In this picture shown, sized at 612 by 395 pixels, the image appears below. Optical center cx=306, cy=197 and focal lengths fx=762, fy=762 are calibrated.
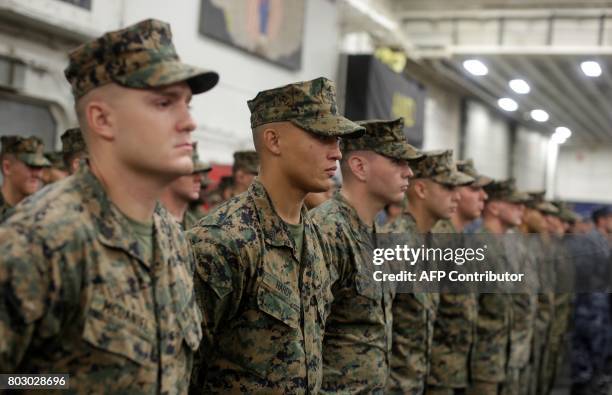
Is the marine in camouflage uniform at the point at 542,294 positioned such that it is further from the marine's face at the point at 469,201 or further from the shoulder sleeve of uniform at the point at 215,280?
the shoulder sleeve of uniform at the point at 215,280

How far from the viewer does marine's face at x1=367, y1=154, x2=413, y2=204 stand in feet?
11.3

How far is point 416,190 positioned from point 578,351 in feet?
12.9

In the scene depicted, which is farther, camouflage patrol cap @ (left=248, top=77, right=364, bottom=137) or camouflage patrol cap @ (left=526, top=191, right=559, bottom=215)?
camouflage patrol cap @ (left=526, top=191, right=559, bottom=215)

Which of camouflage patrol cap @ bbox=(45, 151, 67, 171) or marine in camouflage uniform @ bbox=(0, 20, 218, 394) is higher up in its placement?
camouflage patrol cap @ bbox=(45, 151, 67, 171)

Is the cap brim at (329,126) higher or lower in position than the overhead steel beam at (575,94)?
lower

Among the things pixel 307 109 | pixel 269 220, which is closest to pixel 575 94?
pixel 307 109

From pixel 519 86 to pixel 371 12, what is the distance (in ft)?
15.9

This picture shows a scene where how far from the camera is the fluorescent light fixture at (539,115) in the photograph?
17.7 metres

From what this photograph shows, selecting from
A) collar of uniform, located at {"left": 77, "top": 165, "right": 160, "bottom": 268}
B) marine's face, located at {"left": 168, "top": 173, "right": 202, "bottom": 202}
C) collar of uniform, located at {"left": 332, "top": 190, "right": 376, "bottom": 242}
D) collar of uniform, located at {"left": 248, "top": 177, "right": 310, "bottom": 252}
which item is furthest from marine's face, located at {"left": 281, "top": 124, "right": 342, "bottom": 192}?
marine's face, located at {"left": 168, "top": 173, "right": 202, "bottom": 202}

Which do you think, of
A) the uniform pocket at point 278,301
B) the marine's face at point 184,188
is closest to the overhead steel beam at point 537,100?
the marine's face at point 184,188

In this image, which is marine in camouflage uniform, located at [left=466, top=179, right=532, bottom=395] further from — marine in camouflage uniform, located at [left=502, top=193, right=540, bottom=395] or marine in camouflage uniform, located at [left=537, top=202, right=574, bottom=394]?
marine in camouflage uniform, located at [left=537, top=202, right=574, bottom=394]

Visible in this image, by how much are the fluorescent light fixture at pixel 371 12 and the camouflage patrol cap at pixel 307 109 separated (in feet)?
26.8

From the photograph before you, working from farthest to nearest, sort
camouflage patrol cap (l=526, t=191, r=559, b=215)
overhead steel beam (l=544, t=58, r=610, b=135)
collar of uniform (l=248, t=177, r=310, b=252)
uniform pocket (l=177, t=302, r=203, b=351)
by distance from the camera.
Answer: overhead steel beam (l=544, t=58, r=610, b=135)
camouflage patrol cap (l=526, t=191, r=559, b=215)
collar of uniform (l=248, t=177, r=310, b=252)
uniform pocket (l=177, t=302, r=203, b=351)

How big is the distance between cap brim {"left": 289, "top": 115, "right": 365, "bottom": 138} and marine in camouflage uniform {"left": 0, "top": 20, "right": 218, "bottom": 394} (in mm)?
804
